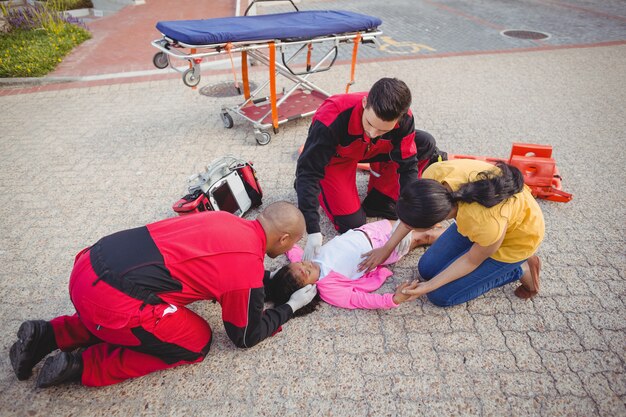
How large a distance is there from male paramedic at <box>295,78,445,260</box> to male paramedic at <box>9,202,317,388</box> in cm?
80

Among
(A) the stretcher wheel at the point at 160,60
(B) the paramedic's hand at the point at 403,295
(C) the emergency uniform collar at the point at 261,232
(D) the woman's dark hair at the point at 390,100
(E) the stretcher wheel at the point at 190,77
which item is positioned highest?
(D) the woman's dark hair at the point at 390,100

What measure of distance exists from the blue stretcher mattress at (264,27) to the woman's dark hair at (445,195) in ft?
8.33

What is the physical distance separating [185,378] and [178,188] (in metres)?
2.17

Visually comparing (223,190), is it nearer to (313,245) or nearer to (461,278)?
(313,245)

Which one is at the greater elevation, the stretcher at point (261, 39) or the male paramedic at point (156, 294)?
the stretcher at point (261, 39)

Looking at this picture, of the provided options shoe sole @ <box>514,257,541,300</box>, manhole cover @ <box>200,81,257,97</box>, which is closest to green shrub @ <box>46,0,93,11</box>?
manhole cover @ <box>200,81,257,97</box>

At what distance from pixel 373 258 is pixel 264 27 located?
2.68 meters

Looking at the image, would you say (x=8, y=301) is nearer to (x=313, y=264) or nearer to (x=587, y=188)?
(x=313, y=264)

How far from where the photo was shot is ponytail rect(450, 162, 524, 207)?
6.59 ft

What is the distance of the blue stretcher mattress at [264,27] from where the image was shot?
3.56m

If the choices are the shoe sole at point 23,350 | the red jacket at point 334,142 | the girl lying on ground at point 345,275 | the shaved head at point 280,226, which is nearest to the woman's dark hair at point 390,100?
the red jacket at point 334,142

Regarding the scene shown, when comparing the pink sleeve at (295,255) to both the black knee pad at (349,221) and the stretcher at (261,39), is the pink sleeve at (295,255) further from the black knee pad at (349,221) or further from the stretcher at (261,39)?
the stretcher at (261,39)

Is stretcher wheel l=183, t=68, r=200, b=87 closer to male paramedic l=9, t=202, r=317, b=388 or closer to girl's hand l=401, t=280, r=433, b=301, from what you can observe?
male paramedic l=9, t=202, r=317, b=388

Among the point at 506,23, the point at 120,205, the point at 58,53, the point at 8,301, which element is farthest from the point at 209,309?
the point at 506,23
